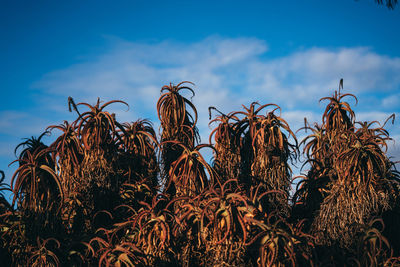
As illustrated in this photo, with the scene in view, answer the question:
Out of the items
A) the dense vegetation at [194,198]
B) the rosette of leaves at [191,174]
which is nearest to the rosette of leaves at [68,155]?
the dense vegetation at [194,198]

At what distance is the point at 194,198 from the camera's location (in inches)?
399

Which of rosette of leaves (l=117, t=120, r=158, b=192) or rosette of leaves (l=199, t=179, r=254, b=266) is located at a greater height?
rosette of leaves (l=117, t=120, r=158, b=192)

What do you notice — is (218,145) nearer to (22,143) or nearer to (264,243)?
(264,243)

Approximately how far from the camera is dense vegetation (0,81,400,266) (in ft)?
31.7

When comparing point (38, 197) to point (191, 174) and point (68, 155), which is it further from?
point (191, 174)

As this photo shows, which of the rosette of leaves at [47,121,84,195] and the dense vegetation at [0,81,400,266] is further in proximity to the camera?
the rosette of leaves at [47,121,84,195]

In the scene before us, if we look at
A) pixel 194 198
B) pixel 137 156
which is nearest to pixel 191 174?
pixel 194 198

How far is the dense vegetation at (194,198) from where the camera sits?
9.67 meters

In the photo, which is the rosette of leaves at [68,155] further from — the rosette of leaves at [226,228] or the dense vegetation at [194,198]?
the rosette of leaves at [226,228]

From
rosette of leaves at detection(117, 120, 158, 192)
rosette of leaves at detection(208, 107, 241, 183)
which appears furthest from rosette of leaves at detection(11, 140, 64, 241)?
rosette of leaves at detection(208, 107, 241, 183)

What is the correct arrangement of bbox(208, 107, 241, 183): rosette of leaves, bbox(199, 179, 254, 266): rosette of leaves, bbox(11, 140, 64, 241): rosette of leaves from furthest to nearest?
bbox(208, 107, 241, 183): rosette of leaves
bbox(11, 140, 64, 241): rosette of leaves
bbox(199, 179, 254, 266): rosette of leaves

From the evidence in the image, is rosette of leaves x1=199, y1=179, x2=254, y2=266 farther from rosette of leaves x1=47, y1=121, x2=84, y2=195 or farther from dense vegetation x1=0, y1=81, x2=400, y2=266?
rosette of leaves x1=47, y1=121, x2=84, y2=195

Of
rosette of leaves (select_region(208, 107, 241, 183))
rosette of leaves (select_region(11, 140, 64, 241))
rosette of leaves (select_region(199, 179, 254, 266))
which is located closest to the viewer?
rosette of leaves (select_region(199, 179, 254, 266))

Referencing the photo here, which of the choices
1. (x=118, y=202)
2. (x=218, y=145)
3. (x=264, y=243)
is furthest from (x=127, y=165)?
(x=264, y=243)
